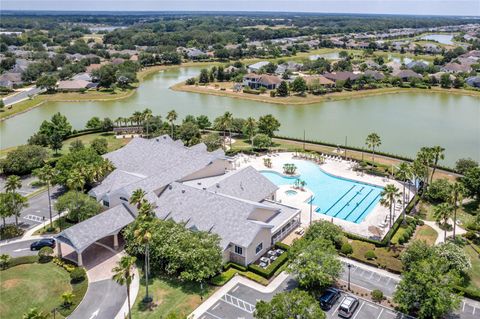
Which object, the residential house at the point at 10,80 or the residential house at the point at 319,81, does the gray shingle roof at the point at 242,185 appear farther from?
the residential house at the point at 10,80

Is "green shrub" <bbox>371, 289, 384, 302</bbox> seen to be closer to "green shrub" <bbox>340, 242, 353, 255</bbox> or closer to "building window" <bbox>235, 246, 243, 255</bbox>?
"green shrub" <bbox>340, 242, 353, 255</bbox>

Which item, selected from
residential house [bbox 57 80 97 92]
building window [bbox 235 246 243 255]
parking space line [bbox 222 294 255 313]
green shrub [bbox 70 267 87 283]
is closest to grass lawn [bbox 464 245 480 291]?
parking space line [bbox 222 294 255 313]

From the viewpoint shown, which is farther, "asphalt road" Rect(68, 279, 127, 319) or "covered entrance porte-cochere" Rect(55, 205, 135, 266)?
"covered entrance porte-cochere" Rect(55, 205, 135, 266)

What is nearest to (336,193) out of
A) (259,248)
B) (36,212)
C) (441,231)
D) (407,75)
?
(441,231)

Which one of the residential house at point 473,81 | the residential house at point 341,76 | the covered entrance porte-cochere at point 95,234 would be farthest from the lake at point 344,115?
the covered entrance porte-cochere at point 95,234

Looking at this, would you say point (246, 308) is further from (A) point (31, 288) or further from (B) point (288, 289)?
(A) point (31, 288)

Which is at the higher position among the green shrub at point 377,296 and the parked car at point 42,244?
the parked car at point 42,244
